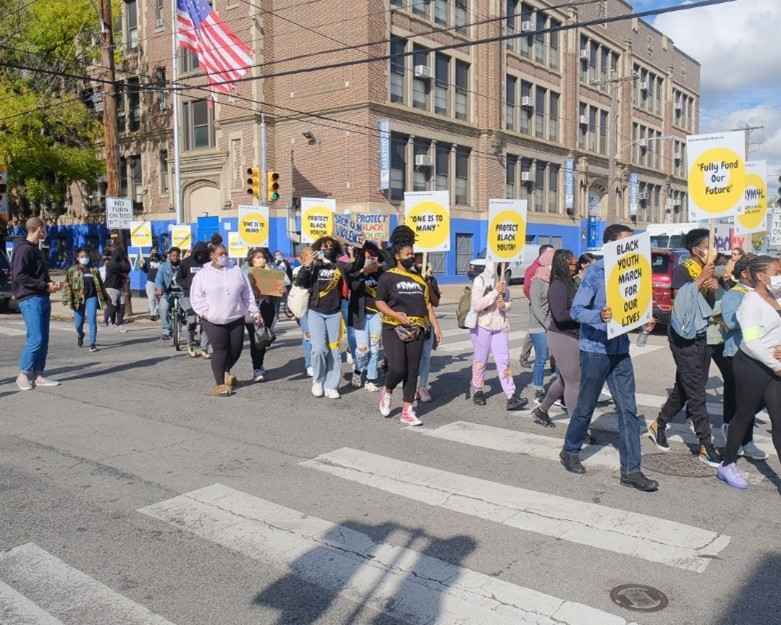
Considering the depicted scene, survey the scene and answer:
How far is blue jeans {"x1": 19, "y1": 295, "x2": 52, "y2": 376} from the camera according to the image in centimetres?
906

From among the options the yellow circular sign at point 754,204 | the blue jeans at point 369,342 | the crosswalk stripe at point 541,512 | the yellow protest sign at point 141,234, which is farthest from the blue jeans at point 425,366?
the yellow protest sign at point 141,234

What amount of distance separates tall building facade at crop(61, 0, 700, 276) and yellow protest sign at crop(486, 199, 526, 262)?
686 inches

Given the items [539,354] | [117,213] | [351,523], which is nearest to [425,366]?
[539,354]

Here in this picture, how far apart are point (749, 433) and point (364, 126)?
25.5 meters

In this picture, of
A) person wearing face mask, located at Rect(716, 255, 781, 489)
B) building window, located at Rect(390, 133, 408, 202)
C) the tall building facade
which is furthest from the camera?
building window, located at Rect(390, 133, 408, 202)

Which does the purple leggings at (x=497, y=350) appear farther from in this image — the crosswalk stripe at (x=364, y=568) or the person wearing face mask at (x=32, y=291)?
the person wearing face mask at (x=32, y=291)

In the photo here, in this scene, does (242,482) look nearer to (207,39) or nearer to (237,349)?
(237,349)

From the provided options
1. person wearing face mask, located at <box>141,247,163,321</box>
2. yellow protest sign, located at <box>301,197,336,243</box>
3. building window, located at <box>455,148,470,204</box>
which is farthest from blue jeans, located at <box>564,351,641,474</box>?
building window, located at <box>455,148,470,204</box>

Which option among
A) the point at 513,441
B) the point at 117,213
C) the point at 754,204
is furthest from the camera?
the point at 117,213

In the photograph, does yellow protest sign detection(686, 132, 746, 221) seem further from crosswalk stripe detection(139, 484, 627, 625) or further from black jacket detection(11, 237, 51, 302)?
black jacket detection(11, 237, 51, 302)

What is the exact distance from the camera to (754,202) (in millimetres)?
11430

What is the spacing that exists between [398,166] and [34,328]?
2400 centimetres

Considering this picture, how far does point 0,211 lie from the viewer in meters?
15.8

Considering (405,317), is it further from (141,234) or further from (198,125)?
(198,125)
